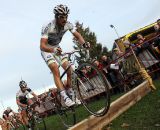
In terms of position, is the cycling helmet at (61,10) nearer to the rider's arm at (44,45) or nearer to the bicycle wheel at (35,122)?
the rider's arm at (44,45)

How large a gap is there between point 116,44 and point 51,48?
14.3 metres

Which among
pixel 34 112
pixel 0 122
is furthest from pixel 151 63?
pixel 0 122

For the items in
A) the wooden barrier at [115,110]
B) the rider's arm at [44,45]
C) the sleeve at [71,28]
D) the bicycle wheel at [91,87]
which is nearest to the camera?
the bicycle wheel at [91,87]

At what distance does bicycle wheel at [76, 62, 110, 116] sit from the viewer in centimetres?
774

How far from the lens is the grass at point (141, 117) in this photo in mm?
7527

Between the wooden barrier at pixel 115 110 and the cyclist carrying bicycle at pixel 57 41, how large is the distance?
0.67 meters

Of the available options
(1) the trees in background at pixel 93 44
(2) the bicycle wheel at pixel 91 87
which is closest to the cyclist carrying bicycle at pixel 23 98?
(2) the bicycle wheel at pixel 91 87

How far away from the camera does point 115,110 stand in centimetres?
907

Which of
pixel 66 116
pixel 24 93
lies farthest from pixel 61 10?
pixel 24 93

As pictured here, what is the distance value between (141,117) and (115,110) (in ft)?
2.98

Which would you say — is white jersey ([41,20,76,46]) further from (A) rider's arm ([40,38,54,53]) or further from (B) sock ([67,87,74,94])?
(B) sock ([67,87,74,94])

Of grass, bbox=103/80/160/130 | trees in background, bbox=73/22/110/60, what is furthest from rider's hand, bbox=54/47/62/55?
trees in background, bbox=73/22/110/60

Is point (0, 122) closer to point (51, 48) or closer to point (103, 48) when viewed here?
point (51, 48)

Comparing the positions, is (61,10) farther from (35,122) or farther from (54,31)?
(35,122)
